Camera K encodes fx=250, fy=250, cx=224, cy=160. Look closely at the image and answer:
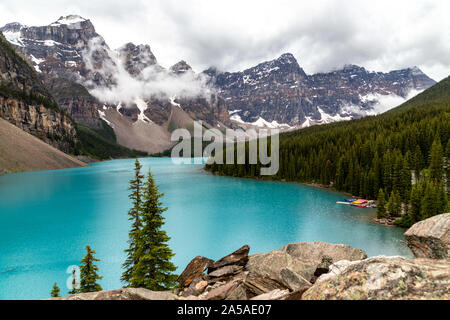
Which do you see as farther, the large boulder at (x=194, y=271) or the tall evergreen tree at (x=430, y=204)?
the tall evergreen tree at (x=430, y=204)

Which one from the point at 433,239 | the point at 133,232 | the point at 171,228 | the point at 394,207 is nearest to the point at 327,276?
the point at 433,239

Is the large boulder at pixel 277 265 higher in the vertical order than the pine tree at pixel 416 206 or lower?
higher

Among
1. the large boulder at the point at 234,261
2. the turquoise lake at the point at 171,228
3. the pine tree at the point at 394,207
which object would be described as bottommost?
the turquoise lake at the point at 171,228

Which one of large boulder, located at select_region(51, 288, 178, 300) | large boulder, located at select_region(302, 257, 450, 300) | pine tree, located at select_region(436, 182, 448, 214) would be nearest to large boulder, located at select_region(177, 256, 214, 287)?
large boulder, located at select_region(51, 288, 178, 300)

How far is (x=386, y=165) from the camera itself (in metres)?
52.3

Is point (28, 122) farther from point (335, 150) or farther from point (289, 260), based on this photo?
point (289, 260)

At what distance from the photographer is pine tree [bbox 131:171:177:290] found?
546 inches

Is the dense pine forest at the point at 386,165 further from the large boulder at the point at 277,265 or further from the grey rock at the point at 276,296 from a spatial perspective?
the grey rock at the point at 276,296

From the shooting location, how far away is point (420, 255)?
9148mm

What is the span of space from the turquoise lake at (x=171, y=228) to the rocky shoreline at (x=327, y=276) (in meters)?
13.6

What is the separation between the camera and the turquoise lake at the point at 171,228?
2223 cm

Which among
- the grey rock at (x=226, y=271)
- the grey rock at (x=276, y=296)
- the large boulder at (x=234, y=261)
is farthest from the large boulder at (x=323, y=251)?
the grey rock at (x=276, y=296)
